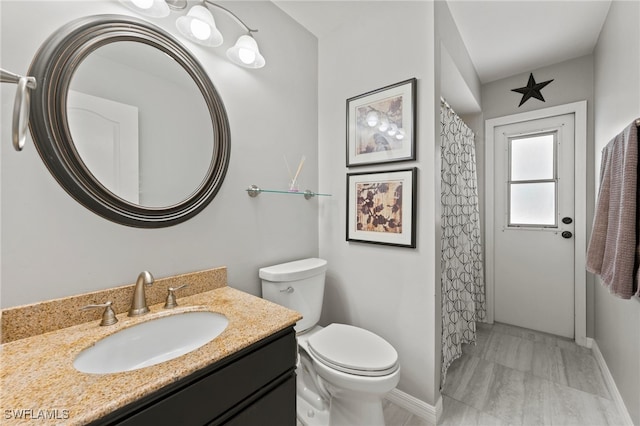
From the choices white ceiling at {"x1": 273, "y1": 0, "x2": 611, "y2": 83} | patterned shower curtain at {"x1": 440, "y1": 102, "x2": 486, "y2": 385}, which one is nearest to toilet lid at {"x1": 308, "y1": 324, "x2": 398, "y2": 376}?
patterned shower curtain at {"x1": 440, "y1": 102, "x2": 486, "y2": 385}

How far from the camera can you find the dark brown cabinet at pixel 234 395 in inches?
24.9

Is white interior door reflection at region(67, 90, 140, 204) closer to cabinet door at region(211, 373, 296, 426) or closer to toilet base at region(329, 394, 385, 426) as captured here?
cabinet door at region(211, 373, 296, 426)

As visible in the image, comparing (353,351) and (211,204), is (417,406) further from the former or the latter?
(211,204)

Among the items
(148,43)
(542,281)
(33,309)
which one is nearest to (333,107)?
(148,43)

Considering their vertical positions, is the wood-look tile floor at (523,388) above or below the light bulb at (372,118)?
below

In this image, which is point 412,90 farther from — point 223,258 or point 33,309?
point 33,309

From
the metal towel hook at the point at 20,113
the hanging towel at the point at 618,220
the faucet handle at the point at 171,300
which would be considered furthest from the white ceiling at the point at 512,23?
the faucet handle at the point at 171,300

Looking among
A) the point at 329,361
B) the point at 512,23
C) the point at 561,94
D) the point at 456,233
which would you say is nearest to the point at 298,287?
the point at 329,361

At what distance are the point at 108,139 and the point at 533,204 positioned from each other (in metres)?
3.32

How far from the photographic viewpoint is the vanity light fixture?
3.52 feet

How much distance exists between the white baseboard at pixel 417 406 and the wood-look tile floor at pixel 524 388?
3 centimetres

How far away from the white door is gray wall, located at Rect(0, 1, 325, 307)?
205cm

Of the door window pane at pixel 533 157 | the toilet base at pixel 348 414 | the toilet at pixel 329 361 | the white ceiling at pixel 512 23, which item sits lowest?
the toilet base at pixel 348 414

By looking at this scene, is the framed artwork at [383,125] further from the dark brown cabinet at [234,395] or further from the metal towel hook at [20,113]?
the metal towel hook at [20,113]
